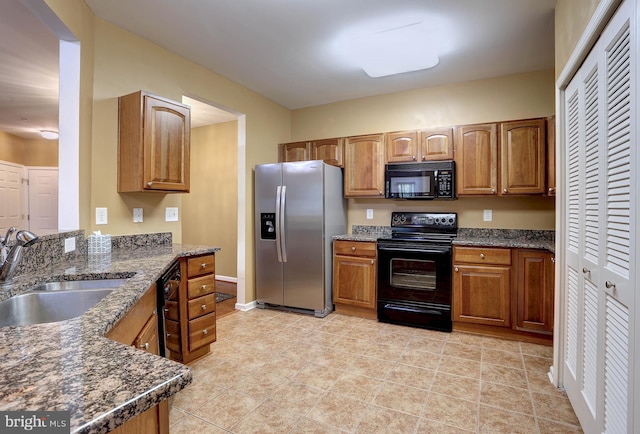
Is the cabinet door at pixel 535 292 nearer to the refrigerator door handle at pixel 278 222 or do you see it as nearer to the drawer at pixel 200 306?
the refrigerator door handle at pixel 278 222

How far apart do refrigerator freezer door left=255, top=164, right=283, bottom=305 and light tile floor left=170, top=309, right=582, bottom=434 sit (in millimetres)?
751

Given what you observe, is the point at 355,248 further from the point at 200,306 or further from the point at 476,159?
the point at 200,306

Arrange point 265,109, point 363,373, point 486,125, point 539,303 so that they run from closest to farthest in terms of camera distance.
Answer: point 363,373, point 539,303, point 486,125, point 265,109

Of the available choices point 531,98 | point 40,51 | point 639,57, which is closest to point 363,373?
point 639,57

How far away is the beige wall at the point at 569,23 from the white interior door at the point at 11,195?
7961 mm

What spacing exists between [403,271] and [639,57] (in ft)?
8.45

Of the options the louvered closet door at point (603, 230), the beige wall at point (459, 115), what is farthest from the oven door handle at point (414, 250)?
the louvered closet door at point (603, 230)

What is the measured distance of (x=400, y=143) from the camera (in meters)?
3.75

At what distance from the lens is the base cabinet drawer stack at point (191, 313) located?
2498 mm

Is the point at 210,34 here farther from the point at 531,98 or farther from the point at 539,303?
the point at 539,303

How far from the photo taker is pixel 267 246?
395cm

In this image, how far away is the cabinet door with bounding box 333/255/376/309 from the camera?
3616 millimetres

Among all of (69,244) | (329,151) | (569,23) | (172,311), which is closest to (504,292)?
(569,23)

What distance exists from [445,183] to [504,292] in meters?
1.19
